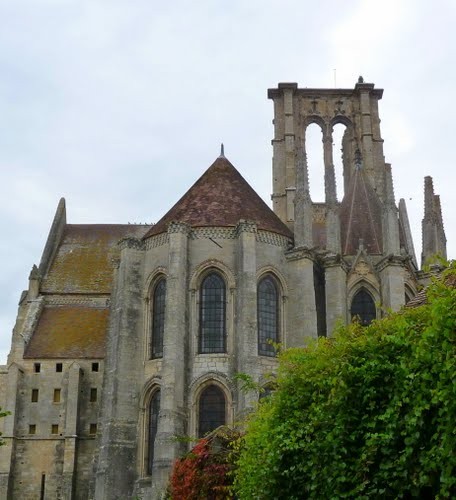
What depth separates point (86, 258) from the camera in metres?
47.1

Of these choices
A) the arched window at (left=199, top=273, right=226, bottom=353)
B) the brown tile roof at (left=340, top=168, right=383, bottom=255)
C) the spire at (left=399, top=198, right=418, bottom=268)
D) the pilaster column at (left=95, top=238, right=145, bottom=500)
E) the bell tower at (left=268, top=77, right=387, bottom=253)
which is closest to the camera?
the pilaster column at (left=95, top=238, right=145, bottom=500)

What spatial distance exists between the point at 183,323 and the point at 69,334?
1101 cm

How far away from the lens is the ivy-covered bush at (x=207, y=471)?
65.2 feet

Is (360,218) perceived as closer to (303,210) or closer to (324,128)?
(303,210)

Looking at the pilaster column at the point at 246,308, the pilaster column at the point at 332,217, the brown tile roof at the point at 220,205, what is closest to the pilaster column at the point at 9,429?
the brown tile roof at the point at 220,205

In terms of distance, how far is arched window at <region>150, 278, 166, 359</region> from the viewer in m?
33.2

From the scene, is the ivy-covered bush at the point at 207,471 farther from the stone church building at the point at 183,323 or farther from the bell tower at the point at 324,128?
the bell tower at the point at 324,128

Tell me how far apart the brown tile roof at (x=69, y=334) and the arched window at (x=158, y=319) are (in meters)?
6.61

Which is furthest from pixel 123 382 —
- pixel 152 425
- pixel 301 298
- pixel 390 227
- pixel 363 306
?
pixel 390 227

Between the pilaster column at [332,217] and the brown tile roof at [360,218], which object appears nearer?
the pilaster column at [332,217]

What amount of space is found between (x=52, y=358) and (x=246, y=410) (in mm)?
13299

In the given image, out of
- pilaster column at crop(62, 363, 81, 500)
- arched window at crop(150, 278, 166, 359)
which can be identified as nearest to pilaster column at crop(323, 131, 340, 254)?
arched window at crop(150, 278, 166, 359)

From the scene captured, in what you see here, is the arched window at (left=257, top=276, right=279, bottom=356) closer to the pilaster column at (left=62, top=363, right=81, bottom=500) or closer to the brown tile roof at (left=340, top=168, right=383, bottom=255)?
the brown tile roof at (left=340, top=168, right=383, bottom=255)

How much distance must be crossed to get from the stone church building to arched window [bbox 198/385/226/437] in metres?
0.04
